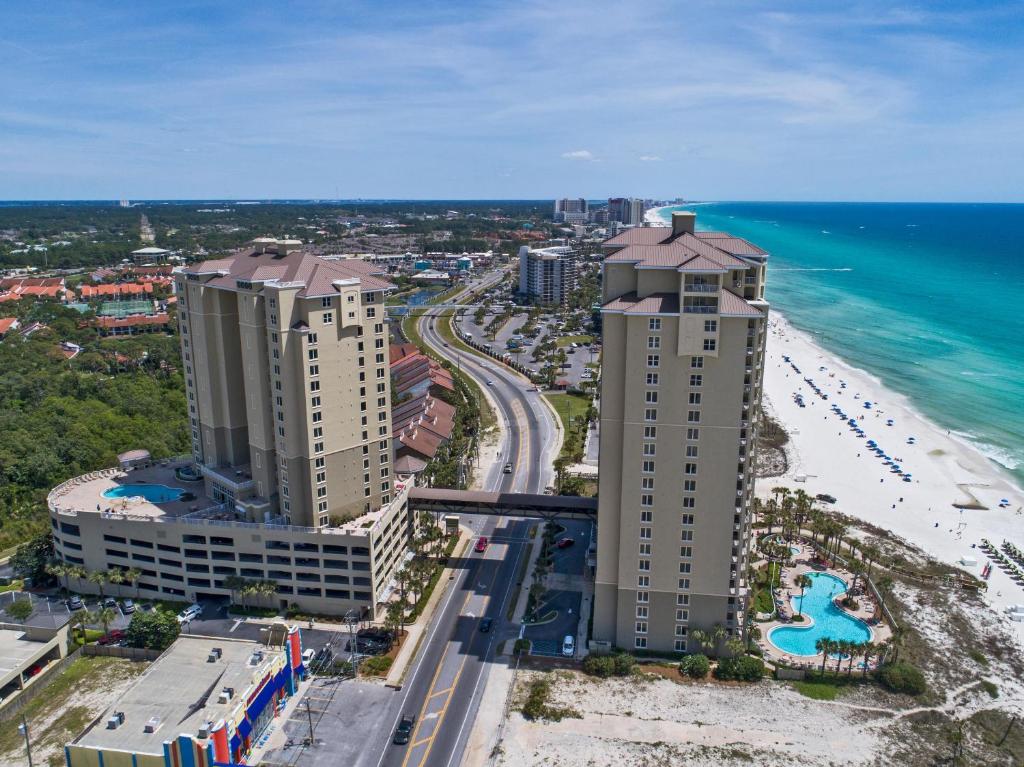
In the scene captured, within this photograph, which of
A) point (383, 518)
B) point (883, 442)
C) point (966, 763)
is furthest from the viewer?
point (883, 442)

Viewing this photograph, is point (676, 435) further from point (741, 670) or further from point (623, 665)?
point (741, 670)

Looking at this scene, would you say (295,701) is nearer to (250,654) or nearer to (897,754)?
(250,654)

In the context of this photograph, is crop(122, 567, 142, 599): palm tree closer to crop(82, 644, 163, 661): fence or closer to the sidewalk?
crop(82, 644, 163, 661): fence

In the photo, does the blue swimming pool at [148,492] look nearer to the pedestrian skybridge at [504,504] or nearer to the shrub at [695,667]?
the pedestrian skybridge at [504,504]

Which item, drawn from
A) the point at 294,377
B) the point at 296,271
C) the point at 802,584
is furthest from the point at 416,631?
the point at 802,584

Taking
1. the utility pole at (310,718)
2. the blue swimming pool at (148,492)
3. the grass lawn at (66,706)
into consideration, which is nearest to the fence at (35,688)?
the grass lawn at (66,706)

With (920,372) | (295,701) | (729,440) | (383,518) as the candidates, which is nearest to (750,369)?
(729,440)

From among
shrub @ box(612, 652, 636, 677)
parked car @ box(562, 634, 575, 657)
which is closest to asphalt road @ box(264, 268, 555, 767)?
parked car @ box(562, 634, 575, 657)
